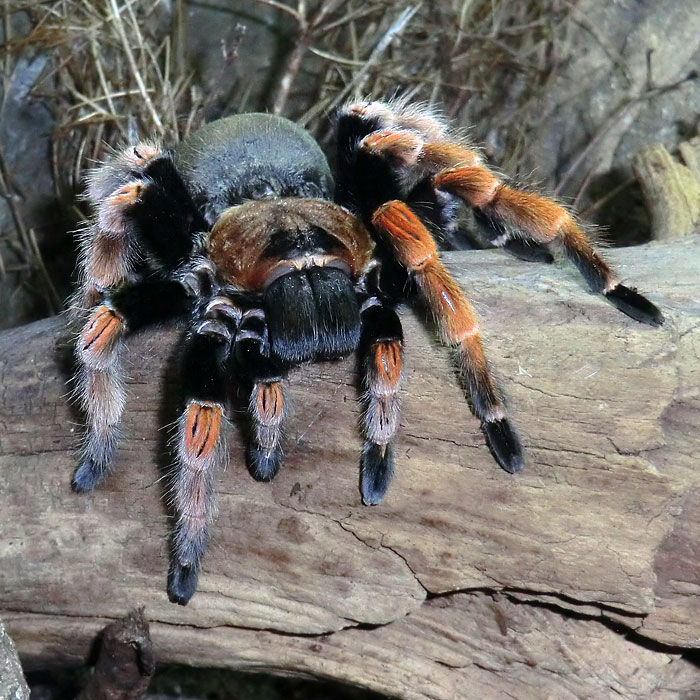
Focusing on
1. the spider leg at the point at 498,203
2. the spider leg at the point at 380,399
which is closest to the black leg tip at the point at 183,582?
the spider leg at the point at 380,399

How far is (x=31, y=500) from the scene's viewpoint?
303cm

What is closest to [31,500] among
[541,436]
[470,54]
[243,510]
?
[243,510]

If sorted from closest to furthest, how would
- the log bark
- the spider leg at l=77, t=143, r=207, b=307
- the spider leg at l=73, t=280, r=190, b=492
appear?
the log bark, the spider leg at l=73, t=280, r=190, b=492, the spider leg at l=77, t=143, r=207, b=307

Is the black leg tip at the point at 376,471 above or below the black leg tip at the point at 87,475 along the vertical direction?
above

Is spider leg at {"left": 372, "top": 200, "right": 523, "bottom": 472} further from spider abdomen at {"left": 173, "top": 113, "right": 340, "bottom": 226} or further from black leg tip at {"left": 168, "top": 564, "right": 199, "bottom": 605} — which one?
black leg tip at {"left": 168, "top": 564, "right": 199, "bottom": 605}

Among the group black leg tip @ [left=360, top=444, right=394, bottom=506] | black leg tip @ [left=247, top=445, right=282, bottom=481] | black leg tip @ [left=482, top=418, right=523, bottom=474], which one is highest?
black leg tip @ [left=482, top=418, right=523, bottom=474]

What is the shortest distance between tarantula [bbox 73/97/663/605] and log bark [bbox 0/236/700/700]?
0.11 metres

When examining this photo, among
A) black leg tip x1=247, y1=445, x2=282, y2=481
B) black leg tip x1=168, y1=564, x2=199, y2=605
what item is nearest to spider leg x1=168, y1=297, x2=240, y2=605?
black leg tip x1=168, y1=564, x2=199, y2=605

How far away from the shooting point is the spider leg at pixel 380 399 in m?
2.52

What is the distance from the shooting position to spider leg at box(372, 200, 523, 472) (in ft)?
8.19

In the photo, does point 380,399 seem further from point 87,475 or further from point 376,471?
point 87,475

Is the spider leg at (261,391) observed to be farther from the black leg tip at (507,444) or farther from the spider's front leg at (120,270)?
the black leg tip at (507,444)

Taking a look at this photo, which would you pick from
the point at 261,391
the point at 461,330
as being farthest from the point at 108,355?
the point at 461,330

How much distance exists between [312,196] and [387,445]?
1157 millimetres
